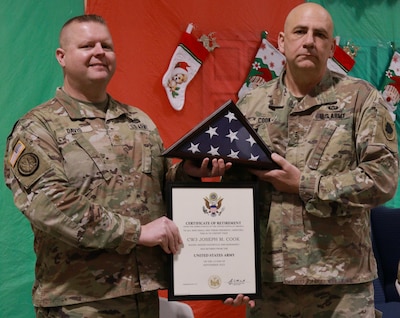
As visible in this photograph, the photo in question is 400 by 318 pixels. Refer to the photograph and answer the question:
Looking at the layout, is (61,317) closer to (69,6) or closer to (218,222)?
(218,222)

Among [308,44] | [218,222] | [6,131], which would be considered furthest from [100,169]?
[6,131]

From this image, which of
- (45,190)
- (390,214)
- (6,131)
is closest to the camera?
(45,190)

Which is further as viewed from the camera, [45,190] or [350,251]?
[350,251]

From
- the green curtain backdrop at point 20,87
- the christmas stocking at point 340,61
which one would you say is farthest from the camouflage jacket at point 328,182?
the christmas stocking at point 340,61

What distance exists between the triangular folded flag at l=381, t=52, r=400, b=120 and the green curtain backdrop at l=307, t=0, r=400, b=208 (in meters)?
0.03

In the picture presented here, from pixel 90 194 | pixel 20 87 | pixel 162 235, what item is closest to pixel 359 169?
pixel 162 235

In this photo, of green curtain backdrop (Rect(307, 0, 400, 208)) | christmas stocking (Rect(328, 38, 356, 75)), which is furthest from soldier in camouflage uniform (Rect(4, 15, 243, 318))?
green curtain backdrop (Rect(307, 0, 400, 208))

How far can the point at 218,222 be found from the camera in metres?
1.93

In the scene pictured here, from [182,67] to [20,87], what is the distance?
2.93 feet

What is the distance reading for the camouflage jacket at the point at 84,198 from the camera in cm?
174

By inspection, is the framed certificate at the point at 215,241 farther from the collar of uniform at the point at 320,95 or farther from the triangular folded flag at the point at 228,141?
the collar of uniform at the point at 320,95

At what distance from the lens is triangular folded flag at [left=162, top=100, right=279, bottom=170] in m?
1.95

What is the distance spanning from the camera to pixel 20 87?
2834 mm

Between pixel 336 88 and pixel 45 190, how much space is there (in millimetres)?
1095
